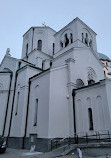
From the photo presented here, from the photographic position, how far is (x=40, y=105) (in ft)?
43.7

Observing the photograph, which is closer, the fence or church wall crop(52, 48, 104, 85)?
the fence

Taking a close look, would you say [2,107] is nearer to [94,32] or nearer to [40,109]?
[40,109]

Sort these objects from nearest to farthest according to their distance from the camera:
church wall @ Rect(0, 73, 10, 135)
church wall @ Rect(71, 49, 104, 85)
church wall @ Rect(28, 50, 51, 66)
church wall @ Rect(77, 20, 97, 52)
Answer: church wall @ Rect(71, 49, 104, 85) → church wall @ Rect(0, 73, 10, 135) → church wall @ Rect(77, 20, 97, 52) → church wall @ Rect(28, 50, 51, 66)

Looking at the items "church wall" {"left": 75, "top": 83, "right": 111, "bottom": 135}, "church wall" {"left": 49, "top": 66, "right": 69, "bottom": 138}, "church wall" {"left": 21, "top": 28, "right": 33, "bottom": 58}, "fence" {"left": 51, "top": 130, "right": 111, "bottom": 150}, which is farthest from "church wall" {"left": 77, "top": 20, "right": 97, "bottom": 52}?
"fence" {"left": 51, "top": 130, "right": 111, "bottom": 150}

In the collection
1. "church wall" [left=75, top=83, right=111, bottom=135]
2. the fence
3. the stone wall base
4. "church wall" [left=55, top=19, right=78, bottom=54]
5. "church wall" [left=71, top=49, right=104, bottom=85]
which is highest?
"church wall" [left=55, top=19, right=78, bottom=54]

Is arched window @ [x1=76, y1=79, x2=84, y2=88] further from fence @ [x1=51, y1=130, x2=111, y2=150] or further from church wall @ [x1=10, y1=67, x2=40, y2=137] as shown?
church wall @ [x1=10, y1=67, x2=40, y2=137]

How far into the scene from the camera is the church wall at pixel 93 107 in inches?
448

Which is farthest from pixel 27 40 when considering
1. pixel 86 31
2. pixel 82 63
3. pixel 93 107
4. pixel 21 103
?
pixel 93 107

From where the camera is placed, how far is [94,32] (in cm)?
2309

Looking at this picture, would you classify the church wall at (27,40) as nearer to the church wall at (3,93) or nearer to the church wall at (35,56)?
the church wall at (35,56)

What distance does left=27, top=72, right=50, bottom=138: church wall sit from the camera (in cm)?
1214

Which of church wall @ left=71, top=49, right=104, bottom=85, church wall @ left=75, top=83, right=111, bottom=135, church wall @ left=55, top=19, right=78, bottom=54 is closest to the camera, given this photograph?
church wall @ left=75, top=83, right=111, bottom=135

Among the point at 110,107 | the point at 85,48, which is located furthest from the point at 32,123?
the point at 85,48

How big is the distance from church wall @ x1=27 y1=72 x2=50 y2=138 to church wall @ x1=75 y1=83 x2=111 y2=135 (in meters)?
3.04
